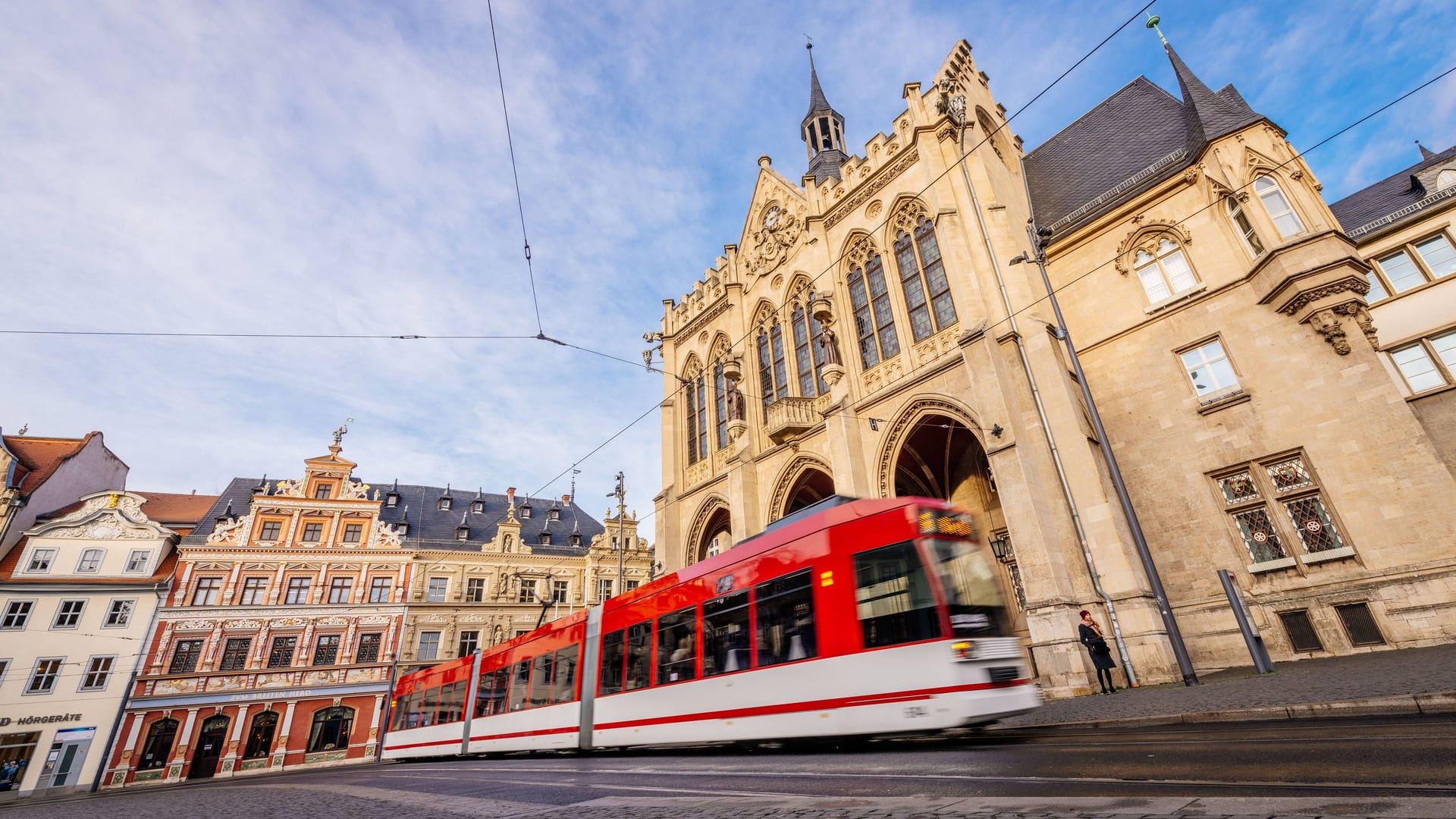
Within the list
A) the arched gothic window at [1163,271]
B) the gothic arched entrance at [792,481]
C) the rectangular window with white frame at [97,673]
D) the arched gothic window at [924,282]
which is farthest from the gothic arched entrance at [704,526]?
the rectangular window with white frame at [97,673]

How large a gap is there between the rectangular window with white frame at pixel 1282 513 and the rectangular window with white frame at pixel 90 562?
40.7 meters

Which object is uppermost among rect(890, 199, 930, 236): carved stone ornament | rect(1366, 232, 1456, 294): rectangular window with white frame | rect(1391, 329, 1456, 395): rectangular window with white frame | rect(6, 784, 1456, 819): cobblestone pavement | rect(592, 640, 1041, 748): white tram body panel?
rect(890, 199, 930, 236): carved stone ornament

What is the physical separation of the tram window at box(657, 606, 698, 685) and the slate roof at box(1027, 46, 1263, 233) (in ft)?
46.1

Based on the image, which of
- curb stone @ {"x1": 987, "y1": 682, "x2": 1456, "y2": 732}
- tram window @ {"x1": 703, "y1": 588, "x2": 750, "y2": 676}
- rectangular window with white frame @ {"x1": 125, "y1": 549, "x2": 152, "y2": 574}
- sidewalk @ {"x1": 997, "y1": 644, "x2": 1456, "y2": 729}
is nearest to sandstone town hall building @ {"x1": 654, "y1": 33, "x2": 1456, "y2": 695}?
sidewalk @ {"x1": 997, "y1": 644, "x2": 1456, "y2": 729}

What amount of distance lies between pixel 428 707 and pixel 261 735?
57.3 feet

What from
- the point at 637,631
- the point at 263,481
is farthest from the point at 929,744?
the point at 263,481

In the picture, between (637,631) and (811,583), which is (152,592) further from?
(811,583)

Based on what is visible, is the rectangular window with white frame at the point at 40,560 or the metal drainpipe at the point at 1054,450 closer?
the metal drainpipe at the point at 1054,450

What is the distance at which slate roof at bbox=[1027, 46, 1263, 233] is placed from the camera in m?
14.2

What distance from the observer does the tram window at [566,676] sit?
11.0 meters

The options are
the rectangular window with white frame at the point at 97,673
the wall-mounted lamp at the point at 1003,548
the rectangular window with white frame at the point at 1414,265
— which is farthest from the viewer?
the rectangular window with white frame at the point at 97,673

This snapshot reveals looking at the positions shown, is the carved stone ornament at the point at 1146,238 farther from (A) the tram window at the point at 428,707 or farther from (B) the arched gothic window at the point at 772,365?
(A) the tram window at the point at 428,707

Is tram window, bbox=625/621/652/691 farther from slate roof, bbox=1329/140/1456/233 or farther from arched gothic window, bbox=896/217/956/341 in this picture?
slate roof, bbox=1329/140/1456/233

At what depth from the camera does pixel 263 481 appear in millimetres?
34906
